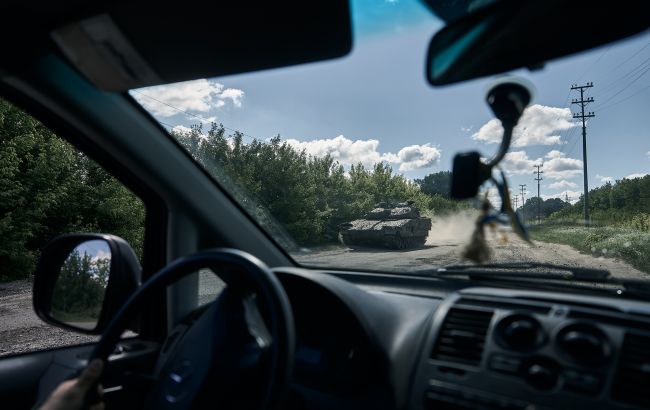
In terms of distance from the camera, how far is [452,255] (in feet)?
7.96

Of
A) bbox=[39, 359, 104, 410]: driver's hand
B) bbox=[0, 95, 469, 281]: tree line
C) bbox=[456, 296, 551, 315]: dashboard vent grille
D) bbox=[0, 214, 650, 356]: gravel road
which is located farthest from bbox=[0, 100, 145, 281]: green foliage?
bbox=[456, 296, 551, 315]: dashboard vent grille

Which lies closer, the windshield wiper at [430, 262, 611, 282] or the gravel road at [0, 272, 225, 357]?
the windshield wiper at [430, 262, 611, 282]

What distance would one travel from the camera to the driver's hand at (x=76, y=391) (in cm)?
150

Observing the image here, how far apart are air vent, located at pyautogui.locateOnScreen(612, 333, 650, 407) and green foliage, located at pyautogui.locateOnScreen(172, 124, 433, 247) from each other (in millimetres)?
1213

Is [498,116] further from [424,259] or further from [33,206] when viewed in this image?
[33,206]

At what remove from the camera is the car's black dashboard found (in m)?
1.58

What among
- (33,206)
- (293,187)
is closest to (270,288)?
(293,187)

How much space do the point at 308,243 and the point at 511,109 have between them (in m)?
1.68

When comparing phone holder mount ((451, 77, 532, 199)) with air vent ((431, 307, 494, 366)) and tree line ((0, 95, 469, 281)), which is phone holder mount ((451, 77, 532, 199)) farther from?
air vent ((431, 307, 494, 366))

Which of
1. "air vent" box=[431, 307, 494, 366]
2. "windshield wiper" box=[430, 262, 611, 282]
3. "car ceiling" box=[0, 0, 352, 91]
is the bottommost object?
"air vent" box=[431, 307, 494, 366]

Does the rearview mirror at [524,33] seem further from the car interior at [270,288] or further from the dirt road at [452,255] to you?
the dirt road at [452,255]

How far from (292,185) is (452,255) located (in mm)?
1287

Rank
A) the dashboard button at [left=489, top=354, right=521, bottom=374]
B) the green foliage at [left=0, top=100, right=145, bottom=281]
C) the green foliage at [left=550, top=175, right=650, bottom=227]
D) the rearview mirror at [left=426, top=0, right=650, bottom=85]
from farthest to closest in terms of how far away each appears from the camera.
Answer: the green foliage at [left=0, top=100, right=145, bottom=281] < the green foliage at [left=550, top=175, right=650, bottom=227] < the dashboard button at [left=489, top=354, right=521, bottom=374] < the rearview mirror at [left=426, top=0, right=650, bottom=85]

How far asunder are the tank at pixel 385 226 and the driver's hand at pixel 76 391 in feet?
5.63
